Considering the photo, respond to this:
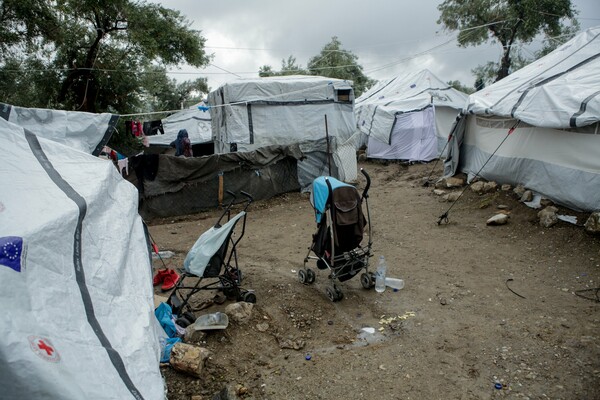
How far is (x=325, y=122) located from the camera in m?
11.7

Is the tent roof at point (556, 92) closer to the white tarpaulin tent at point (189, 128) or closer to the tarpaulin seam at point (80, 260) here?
the tarpaulin seam at point (80, 260)

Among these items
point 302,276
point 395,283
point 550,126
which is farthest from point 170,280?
point 550,126

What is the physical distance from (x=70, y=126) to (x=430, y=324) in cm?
469

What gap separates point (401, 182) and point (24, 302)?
38.1ft

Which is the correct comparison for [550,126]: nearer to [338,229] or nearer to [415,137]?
[338,229]

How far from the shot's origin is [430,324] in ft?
13.5

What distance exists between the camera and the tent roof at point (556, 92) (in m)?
6.50

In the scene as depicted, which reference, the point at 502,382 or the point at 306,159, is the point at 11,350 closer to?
the point at 502,382

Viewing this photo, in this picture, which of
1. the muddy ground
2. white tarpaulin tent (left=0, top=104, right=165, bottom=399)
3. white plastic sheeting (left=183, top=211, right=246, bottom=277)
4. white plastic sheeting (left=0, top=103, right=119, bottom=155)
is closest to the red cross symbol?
white tarpaulin tent (left=0, top=104, right=165, bottom=399)

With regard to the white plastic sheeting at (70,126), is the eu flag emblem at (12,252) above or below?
below

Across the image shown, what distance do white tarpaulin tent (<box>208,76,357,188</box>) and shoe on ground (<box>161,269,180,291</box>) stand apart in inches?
243


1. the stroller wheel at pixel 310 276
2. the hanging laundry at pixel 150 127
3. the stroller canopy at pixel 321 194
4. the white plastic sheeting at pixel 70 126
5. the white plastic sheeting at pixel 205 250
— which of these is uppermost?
the hanging laundry at pixel 150 127

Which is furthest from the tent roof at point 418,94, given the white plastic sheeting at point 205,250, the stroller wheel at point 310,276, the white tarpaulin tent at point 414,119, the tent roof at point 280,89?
the white plastic sheeting at point 205,250

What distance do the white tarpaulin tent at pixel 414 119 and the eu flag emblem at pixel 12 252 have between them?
14205 millimetres
